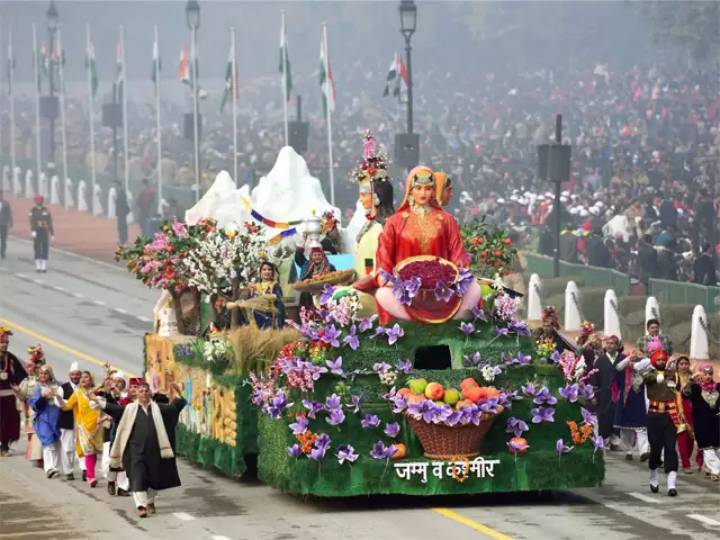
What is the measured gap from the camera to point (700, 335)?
40219mm

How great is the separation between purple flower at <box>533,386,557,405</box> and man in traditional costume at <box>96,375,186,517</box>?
3503mm

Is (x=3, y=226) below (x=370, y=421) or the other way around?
the other way around

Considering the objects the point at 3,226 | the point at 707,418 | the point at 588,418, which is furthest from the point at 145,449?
the point at 3,226

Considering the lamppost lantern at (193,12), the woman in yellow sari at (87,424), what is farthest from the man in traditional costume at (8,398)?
the lamppost lantern at (193,12)

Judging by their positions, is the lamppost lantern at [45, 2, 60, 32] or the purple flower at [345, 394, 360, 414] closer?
the purple flower at [345, 394, 360, 414]

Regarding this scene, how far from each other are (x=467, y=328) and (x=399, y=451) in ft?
4.68

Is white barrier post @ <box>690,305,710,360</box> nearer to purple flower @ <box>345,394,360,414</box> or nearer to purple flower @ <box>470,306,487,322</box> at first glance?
purple flower @ <box>470,306,487,322</box>

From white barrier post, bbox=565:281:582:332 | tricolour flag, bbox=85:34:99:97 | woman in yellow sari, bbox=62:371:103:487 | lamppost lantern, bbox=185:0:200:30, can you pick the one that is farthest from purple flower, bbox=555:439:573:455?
tricolour flag, bbox=85:34:99:97

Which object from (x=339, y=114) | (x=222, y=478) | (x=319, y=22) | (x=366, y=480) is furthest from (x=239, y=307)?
(x=319, y=22)

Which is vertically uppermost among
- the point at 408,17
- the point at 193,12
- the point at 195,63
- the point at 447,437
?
the point at 193,12

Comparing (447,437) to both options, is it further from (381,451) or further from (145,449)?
(145,449)

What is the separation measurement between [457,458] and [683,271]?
1794cm

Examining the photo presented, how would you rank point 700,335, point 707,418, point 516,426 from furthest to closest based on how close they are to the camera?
point 700,335, point 707,418, point 516,426

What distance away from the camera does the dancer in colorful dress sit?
96.2 ft
